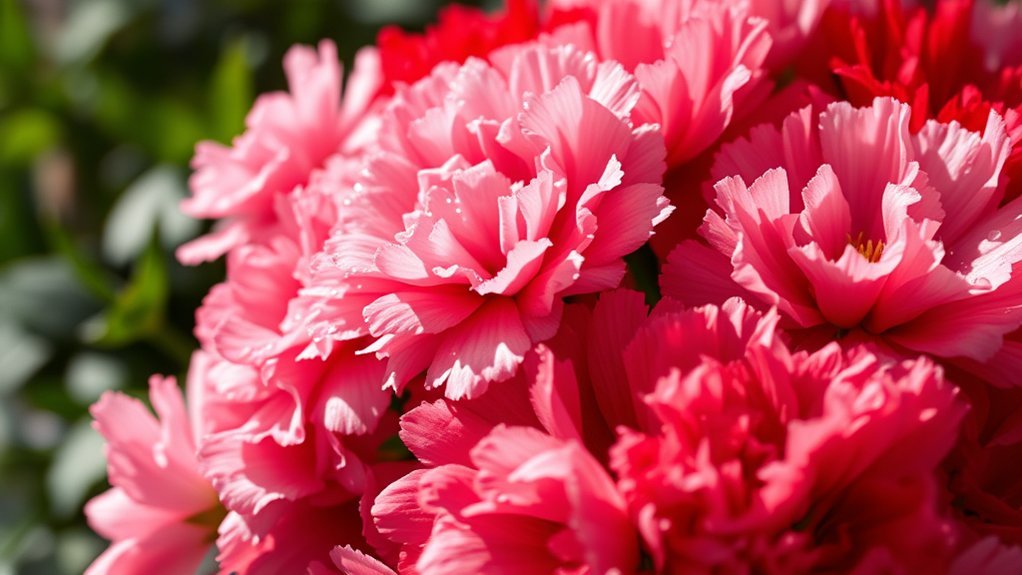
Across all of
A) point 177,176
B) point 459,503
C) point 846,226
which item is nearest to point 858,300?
point 846,226

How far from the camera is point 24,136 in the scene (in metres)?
0.94

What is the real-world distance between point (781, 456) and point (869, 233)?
134mm

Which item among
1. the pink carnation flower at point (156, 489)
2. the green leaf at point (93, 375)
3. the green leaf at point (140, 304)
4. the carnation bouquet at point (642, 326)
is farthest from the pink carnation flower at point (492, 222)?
the green leaf at point (93, 375)

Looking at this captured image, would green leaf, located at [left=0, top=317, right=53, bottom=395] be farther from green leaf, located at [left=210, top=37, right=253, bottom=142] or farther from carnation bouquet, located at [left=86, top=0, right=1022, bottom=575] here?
carnation bouquet, located at [left=86, top=0, right=1022, bottom=575]

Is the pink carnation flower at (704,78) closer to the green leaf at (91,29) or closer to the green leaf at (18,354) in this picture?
the green leaf at (18,354)

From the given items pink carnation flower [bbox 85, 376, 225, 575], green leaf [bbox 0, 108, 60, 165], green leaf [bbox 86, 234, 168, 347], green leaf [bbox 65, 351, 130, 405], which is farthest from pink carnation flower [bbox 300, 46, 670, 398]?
green leaf [bbox 0, 108, 60, 165]

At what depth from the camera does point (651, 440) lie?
1.17 ft

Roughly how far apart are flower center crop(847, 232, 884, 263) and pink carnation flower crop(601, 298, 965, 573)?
0.07 m

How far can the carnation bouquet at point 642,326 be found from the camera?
351 mm

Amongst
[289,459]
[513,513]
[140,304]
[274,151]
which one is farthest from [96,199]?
[513,513]

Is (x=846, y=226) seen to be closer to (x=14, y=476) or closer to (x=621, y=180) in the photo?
(x=621, y=180)

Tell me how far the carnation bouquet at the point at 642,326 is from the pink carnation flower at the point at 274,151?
0.06 metres

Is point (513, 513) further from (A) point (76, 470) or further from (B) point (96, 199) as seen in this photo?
(B) point (96, 199)

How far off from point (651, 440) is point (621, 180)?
118 millimetres
